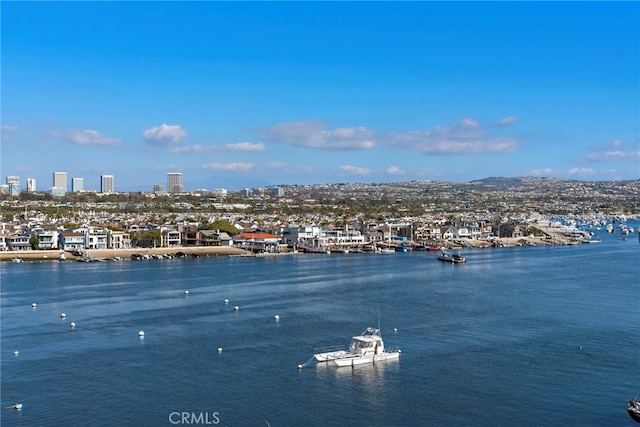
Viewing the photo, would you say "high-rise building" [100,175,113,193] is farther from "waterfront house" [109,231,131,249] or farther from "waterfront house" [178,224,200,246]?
"waterfront house" [109,231,131,249]

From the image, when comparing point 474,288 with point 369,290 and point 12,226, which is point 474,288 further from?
point 12,226

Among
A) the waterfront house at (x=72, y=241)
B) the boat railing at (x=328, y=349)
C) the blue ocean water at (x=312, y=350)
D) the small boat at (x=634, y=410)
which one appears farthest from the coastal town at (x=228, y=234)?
the small boat at (x=634, y=410)

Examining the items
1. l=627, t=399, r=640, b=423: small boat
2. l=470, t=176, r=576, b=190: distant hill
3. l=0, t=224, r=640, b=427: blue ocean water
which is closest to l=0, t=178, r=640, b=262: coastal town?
l=0, t=224, r=640, b=427: blue ocean water

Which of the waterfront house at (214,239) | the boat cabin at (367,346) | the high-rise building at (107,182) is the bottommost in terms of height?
the boat cabin at (367,346)

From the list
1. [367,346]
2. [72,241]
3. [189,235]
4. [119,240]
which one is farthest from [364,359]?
[189,235]

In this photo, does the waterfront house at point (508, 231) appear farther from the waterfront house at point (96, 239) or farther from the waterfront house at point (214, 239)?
the waterfront house at point (96, 239)

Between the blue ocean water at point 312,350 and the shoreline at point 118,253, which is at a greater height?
the shoreline at point 118,253

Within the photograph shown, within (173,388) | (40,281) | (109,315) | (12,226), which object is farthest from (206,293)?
(12,226)

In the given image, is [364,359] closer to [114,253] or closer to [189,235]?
[114,253]
